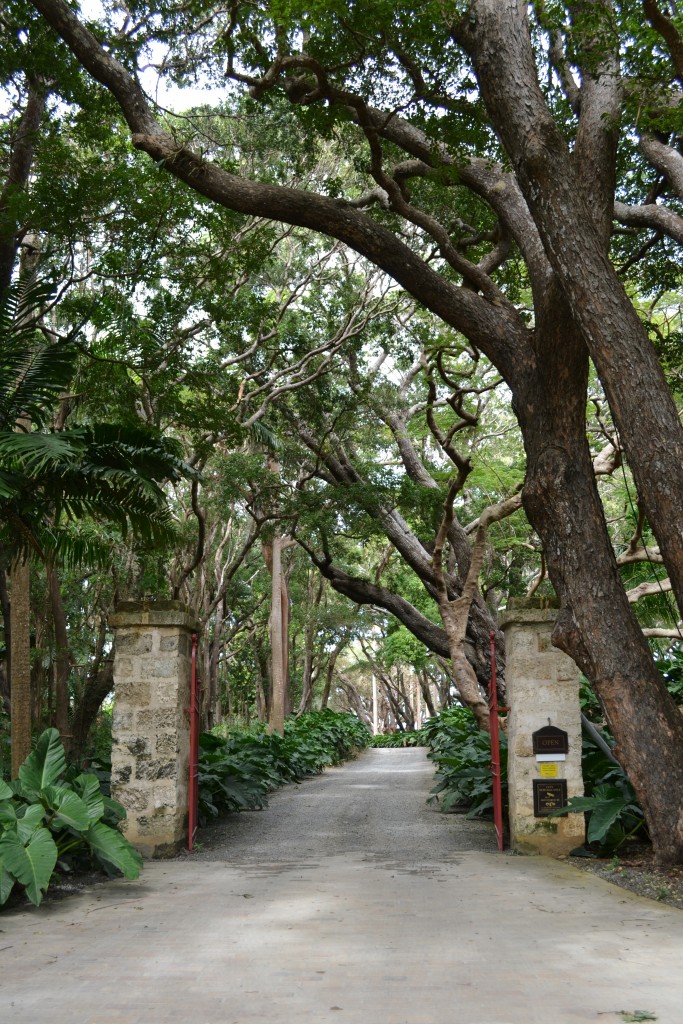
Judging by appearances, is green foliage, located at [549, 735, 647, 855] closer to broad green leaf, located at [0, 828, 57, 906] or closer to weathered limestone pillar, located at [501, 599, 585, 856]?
weathered limestone pillar, located at [501, 599, 585, 856]

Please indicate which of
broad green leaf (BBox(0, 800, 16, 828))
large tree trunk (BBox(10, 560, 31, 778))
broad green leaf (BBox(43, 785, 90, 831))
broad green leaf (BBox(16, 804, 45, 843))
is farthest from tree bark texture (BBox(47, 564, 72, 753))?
broad green leaf (BBox(0, 800, 16, 828))

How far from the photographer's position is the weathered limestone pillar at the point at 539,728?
24.0ft

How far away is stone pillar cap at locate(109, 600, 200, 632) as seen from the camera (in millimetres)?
7535

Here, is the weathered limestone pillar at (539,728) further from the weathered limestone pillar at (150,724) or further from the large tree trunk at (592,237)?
the weathered limestone pillar at (150,724)

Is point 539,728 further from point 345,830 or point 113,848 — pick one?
point 113,848

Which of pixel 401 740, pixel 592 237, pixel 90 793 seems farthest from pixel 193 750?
pixel 401 740

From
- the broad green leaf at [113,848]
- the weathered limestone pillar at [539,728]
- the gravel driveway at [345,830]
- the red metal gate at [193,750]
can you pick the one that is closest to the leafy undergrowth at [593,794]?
the weathered limestone pillar at [539,728]

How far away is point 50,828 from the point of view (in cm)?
582

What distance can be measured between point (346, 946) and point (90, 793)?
269cm

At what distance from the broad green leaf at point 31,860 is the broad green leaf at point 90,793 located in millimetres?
921

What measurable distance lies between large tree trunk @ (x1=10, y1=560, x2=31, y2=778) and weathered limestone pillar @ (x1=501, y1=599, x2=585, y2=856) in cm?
425

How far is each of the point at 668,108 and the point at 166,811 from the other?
24.8ft

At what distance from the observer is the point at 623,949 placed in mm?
4242

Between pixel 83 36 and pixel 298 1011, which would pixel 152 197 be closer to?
pixel 83 36
